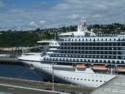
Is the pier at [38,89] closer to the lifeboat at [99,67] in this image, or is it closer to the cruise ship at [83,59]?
the cruise ship at [83,59]

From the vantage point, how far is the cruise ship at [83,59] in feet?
188

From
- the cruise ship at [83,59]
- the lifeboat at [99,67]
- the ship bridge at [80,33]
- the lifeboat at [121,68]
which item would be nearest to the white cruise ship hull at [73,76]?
the cruise ship at [83,59]

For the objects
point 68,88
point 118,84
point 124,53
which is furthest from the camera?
point 124,53

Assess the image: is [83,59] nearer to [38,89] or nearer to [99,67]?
[99,67]

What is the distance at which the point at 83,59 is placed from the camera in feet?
197

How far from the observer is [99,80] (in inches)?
2243

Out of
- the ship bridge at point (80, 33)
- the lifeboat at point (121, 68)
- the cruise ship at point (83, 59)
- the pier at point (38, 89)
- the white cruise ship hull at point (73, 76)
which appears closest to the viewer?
the pier at point (38, 89)

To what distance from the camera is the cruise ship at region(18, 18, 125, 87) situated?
5728 cm

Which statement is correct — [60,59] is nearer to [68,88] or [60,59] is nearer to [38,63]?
[38,63]

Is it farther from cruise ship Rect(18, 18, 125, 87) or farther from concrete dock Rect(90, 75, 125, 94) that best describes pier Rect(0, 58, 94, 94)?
concrete dock Rect(90, 75, 125, 94)

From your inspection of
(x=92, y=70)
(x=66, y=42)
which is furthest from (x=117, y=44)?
(x=66, y=42)

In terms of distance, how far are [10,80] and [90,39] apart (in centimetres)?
1470

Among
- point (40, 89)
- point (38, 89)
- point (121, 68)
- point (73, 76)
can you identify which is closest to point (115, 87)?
point (38, 89)

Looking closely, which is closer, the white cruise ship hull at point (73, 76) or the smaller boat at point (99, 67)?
the white cruise ship hull at point (73, 76)
